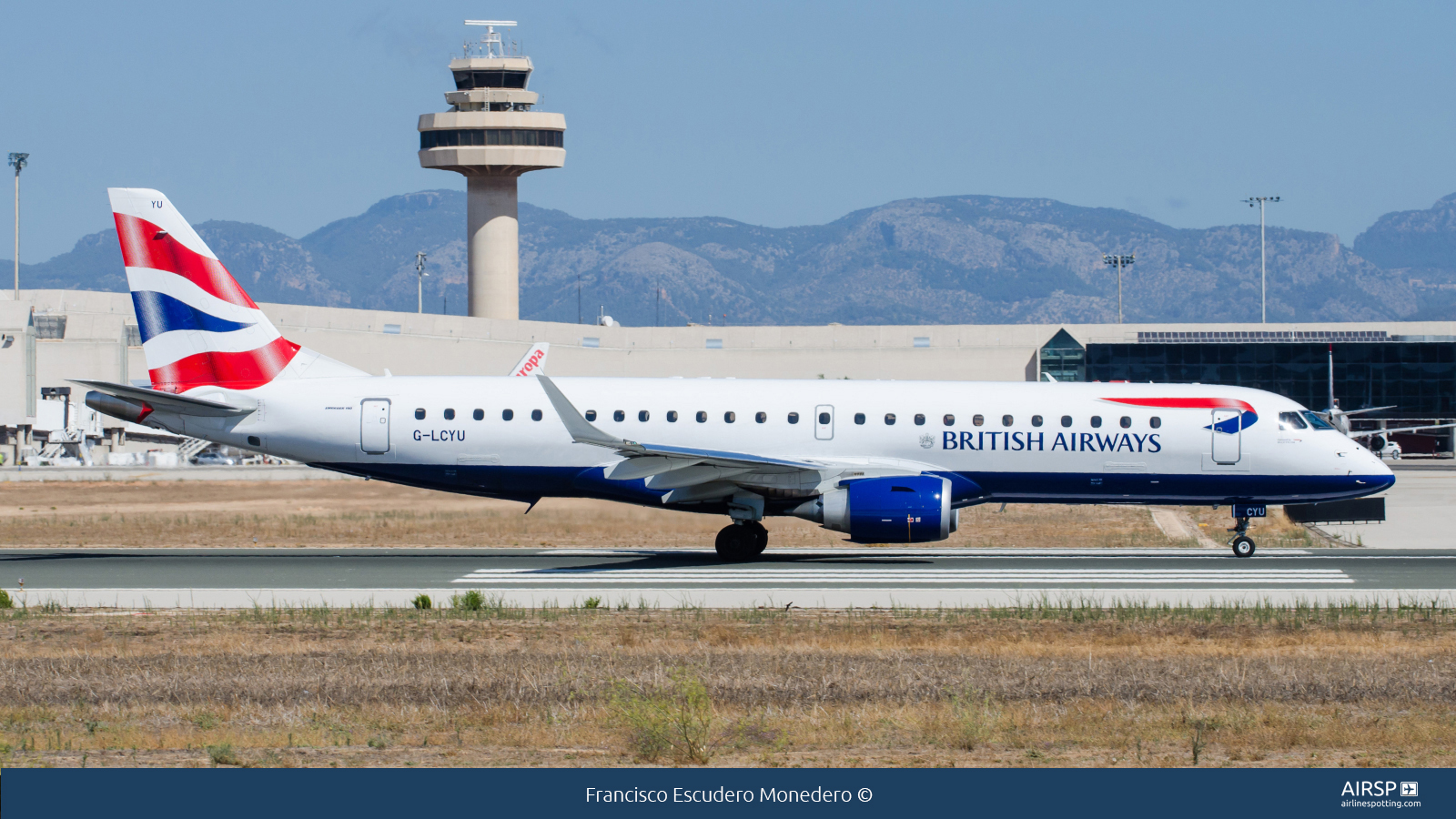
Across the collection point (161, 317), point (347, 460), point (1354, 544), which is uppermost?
point (161, 317)

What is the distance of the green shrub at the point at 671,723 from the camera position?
12.1m

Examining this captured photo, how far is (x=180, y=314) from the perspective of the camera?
31031 millimetres

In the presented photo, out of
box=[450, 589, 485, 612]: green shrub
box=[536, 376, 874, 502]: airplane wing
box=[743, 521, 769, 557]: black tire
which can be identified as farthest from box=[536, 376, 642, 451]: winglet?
box=[450, 589, 485, 612]: green shrub

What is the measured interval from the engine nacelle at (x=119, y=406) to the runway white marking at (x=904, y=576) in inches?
325

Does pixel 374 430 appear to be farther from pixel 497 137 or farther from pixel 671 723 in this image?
pixel 497 137

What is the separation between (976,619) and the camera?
20.6 metres

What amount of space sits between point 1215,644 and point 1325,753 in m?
6.33

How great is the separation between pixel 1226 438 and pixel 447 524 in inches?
774

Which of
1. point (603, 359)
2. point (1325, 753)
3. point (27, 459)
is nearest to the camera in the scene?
point (1325, 753)

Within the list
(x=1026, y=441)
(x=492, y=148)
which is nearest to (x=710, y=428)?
(x=1026, y=441)

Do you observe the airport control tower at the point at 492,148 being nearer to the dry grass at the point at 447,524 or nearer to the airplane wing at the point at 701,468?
the dry grass at the point at 447,524

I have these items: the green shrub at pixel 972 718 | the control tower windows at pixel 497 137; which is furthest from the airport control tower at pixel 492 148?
the green shrub at pixel 972 718

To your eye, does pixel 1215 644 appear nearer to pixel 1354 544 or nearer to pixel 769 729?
pixel 769 729
